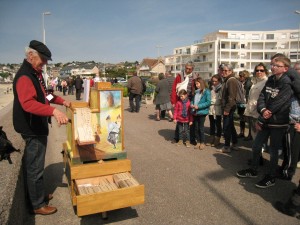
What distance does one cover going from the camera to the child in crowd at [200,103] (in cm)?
668

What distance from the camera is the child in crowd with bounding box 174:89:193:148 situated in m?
7.03

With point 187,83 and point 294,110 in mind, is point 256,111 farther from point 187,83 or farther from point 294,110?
point 187,83

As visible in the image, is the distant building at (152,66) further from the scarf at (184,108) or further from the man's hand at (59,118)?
the man's hand at (59,118)

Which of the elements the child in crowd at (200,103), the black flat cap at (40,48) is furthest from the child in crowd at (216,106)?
the black flat cap at (40,48)

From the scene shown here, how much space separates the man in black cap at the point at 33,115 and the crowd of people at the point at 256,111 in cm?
321

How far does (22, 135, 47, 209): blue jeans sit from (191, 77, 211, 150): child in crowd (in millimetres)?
4134

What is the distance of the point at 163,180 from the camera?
4828mm

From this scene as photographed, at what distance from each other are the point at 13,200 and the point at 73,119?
1227 millimetres

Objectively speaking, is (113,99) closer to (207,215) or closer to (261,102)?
(207,215)

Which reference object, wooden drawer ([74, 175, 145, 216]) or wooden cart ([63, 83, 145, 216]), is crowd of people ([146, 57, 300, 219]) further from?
wooden cart ([63, 83, 145, 216])

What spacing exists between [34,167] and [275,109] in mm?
3659

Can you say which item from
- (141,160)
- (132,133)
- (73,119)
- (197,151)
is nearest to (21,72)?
(73,119)

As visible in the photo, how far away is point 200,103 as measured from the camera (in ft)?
22.1

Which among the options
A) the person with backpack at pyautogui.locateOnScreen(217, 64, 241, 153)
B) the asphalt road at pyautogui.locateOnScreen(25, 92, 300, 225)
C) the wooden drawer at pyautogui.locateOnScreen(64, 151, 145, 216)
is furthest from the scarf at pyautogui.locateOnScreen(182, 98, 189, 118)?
the wooden drawer at pyautogui.locateOnScreen(64, 151, 145, 216)
